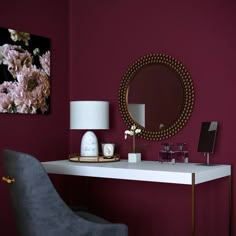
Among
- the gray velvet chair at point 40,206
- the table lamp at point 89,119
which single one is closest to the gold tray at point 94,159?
the table lamp at point 89,119

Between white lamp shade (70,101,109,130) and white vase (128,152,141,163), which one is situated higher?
white lamp shade (70,101,109,130)

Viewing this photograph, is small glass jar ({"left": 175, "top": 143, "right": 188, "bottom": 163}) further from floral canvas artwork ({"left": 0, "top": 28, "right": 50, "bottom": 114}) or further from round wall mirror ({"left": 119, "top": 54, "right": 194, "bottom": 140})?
floral canvas artwork ({"left": 0, "top": 28, "right": 50, "bottom": 114})

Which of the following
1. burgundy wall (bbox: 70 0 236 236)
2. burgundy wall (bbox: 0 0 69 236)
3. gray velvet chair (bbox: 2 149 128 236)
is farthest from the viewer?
burgundy wall (bbox: 0 0 69 236)

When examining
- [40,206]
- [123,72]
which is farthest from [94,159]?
[40,206]

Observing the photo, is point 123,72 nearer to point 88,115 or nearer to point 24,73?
point 88,115

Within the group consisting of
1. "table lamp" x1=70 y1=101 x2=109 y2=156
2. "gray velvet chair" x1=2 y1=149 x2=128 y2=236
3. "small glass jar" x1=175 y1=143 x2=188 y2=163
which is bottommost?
"gray velvet chair" x1=2 y1=149 x2=128 y2=236

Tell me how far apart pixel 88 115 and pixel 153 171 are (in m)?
0.83

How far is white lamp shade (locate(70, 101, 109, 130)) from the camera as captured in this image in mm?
3336

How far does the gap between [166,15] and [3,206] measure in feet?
6.22

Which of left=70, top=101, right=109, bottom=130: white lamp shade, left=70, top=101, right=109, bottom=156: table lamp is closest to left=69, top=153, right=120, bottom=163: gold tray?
left=70, top=101, right=109, bottom=156: table lamp

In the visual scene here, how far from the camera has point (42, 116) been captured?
3.60 meters

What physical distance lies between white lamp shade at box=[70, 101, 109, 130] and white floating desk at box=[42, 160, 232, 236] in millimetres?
319

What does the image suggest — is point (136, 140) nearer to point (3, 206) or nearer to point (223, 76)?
point (223, 76)

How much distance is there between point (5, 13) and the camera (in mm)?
3293
